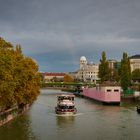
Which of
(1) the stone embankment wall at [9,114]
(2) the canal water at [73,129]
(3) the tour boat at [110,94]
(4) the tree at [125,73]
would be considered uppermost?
(4) the tree at [125,73]

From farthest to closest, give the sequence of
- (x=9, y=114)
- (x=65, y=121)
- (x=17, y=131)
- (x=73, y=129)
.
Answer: (x=65, y=121) < (x=9, y=114) < (x=73, y=129) < (x=17, y=131)

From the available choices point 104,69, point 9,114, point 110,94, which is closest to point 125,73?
point 104,69

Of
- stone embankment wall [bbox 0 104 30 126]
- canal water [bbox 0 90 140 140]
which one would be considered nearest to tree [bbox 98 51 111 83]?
stone embankment wall [bbox 0 104 30 126]

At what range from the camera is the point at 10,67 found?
49750 millimetres

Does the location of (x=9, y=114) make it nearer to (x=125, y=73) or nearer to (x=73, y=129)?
(x=73, y=129)

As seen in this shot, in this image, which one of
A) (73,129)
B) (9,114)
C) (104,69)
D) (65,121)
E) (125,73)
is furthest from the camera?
(104,69)

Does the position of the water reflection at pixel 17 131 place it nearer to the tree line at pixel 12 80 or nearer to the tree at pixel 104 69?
the tree line at pixel 12 80

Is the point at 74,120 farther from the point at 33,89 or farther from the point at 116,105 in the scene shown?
the point at 116,105

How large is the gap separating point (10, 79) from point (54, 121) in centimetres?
1921

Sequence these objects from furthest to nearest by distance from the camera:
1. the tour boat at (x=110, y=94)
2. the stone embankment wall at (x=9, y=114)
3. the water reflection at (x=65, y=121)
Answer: the tour boat at (x=110, y=94) → the water reflection at (x=65, y=121) → the stone embankment wall at (x=9, y=114)

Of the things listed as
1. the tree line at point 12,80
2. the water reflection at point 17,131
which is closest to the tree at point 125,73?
the tree line at point 12,80

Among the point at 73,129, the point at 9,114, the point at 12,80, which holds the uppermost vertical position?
the point at 12,80

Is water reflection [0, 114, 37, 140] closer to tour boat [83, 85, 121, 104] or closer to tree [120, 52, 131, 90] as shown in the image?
tour boat [83, 85, 121, 104]

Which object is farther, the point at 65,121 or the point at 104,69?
the point at 104,69
